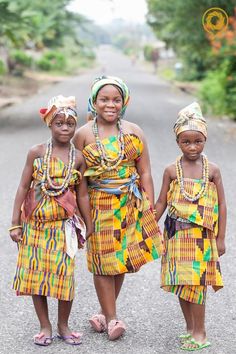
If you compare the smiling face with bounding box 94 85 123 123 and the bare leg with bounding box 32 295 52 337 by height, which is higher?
the smiling face with bounding box 94 85 123 123

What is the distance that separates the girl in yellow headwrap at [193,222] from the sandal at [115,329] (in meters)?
0.39

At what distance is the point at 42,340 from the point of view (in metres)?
4.04

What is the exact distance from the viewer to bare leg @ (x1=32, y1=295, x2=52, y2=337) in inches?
159

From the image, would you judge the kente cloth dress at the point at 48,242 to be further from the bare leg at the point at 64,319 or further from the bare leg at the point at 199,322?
the bare leg at the point at 199,322

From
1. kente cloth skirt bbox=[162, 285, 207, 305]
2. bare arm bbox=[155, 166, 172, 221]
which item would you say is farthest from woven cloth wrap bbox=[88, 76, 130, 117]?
kente cloth skirt bbox=[162, 285, 207, 305]

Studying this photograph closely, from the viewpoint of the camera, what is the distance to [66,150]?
4.00 metres

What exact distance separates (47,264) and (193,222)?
89cm

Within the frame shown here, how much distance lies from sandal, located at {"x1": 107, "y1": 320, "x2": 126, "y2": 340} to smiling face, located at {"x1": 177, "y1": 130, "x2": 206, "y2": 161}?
111cm

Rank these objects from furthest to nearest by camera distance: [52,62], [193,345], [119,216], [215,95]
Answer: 1. [52,62]
2. [215,95]
3. [119,216]
4. [193,345]

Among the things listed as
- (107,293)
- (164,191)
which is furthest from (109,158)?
(107,293)

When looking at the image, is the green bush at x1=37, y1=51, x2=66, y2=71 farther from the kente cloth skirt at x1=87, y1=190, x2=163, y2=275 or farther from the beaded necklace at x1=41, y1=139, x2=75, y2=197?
the beaded necklace at x1=41, y1=139, x2=75, y2=197

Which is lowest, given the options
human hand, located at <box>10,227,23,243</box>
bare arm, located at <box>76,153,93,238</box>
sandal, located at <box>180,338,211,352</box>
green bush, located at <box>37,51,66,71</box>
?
sandal, located at <box>180,338,211,352</box>

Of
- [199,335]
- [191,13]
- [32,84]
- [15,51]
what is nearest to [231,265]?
[199,335]

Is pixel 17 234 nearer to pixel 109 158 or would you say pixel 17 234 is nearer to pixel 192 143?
pixel 109 158
